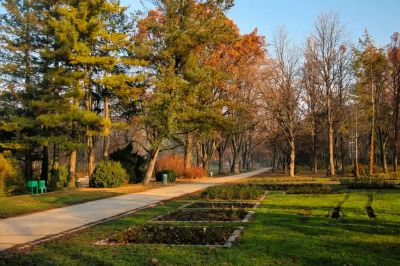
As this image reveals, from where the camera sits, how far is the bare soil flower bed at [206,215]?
12.2m

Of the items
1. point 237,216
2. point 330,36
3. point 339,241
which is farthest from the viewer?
point 330,36

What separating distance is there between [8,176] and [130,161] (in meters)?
11.8

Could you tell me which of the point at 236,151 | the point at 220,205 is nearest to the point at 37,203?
the point at 220,205

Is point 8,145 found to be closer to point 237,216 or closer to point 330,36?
point 237,216

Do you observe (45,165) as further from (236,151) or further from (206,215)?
(236,151)

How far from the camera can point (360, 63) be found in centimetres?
4097

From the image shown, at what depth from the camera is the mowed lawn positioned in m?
7.20

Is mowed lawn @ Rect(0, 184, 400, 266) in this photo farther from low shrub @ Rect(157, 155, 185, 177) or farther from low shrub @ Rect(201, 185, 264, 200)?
low shrub @ Rect(157, 155, 185, 177)

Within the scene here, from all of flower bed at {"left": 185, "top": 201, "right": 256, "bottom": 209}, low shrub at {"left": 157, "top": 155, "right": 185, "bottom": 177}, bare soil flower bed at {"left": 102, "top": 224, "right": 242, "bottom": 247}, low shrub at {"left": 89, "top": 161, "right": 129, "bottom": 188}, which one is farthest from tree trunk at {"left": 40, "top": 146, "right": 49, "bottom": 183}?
bare soil flower bed at {"left": 102, "top": 224, "right": 242, "bottom": 247}

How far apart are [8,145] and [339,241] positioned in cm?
2578

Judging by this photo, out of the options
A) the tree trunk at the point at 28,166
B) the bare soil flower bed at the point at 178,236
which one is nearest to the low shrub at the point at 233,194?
the bare soil flower bed at the point at 178,236

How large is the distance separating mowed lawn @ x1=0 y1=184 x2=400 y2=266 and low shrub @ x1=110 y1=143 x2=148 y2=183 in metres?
21.1

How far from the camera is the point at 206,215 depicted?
13.0 metres

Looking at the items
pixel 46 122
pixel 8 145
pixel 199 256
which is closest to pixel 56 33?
pixel 46 122
